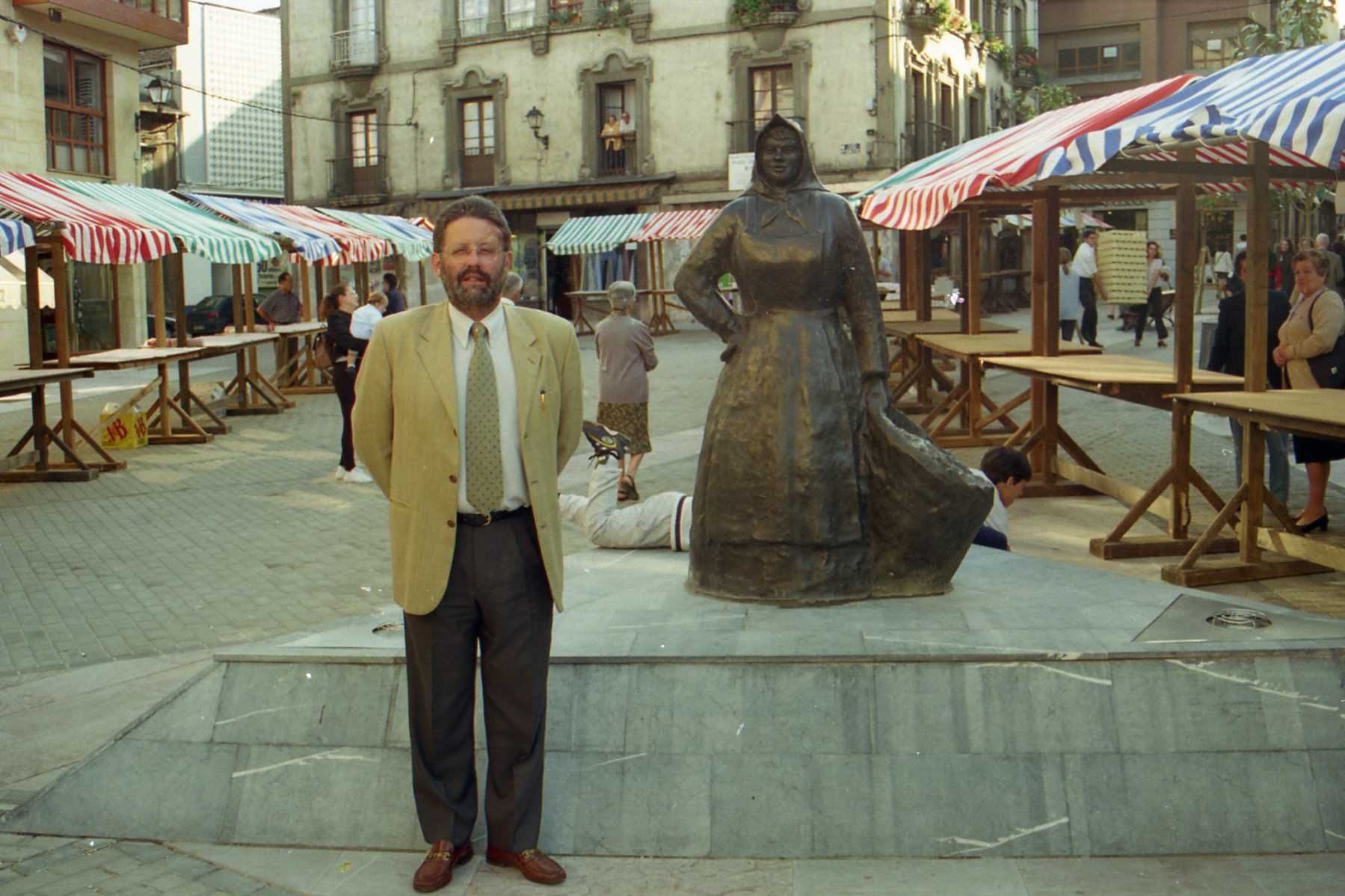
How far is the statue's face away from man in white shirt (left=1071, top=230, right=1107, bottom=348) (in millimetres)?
13343

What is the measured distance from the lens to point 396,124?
36.2 metres

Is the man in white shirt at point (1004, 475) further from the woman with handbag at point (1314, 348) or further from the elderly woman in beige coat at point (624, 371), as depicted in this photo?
the elderly woman in beige coat at point (624, 371)

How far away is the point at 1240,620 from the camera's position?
490cm

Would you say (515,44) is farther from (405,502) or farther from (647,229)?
(405,502)

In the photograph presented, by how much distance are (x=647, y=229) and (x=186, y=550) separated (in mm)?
19780

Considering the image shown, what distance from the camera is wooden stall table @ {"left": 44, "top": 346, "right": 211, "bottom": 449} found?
1416cm

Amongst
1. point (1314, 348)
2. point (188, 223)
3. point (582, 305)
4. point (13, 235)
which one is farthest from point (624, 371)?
point (582, 305)

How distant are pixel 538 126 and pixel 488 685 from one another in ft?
103

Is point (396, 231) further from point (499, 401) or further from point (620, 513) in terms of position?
point (499, 401)

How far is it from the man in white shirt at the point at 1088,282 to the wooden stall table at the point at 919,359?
142 inches

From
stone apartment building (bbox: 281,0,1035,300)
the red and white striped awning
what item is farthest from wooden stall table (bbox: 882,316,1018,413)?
stone apartment building (bbox: 281,0,1035,300)

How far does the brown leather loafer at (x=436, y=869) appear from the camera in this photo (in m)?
4.01

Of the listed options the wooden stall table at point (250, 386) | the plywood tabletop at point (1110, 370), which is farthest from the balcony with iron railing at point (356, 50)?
the plywood tabletop at point (1110, 370)

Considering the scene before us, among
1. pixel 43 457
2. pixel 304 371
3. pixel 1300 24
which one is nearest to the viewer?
pixel 43 457
